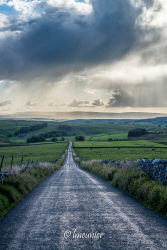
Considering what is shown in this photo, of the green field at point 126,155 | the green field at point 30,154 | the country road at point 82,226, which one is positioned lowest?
the green field at point 30,154

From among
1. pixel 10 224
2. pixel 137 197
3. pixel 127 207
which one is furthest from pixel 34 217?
pixel 137 197

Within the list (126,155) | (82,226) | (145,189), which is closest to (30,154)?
(126,155)

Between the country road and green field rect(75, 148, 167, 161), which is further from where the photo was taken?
green field rect(75, 148, 167, 161)

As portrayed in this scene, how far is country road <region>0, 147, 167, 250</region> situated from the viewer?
976 cm

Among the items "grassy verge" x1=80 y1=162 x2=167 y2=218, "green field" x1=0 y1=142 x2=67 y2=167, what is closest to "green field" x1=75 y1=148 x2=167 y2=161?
"green field" x1=0 y1=142 x2=67 y2=167

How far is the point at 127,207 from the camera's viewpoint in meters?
16.1

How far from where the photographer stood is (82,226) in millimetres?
11938

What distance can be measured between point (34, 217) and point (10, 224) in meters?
1.49

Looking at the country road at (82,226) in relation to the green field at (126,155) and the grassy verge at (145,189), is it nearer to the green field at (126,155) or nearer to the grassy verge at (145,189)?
the grassy verge at (145,189)

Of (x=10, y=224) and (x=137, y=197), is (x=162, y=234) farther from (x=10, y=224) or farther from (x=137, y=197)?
(x=137, y=197)

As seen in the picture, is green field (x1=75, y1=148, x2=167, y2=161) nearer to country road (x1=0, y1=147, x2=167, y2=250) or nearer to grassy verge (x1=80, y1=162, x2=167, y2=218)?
grassy verge (x1=80, y1=162, x2=167, y2=218)

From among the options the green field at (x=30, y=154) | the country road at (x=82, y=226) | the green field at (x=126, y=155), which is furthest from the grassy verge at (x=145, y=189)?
the green field at (x=30, y=154)

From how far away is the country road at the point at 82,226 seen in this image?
9758 mm

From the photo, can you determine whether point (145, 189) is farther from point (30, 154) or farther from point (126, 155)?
point (30, 154)
